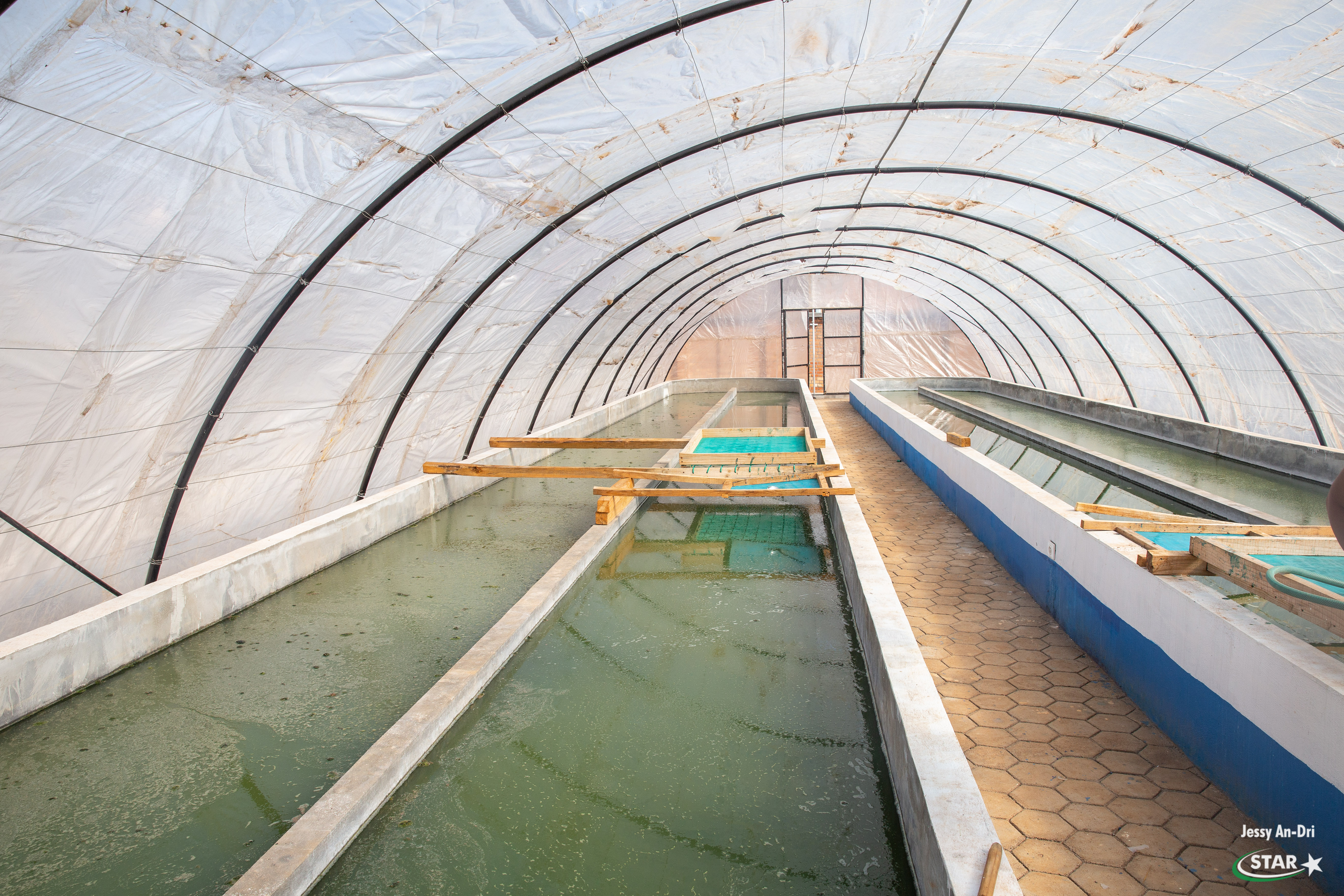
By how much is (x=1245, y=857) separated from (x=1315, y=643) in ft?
4.69

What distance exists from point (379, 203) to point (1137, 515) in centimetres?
601

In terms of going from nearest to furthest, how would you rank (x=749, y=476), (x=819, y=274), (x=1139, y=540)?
(x=1139, y=540), (x=749, y=476), (x=819, y=274)

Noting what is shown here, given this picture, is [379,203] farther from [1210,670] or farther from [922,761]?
[1210,670]

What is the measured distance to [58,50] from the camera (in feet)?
10.9

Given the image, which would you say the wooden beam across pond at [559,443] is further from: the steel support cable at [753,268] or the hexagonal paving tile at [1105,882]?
the steel support cable at [753,268]

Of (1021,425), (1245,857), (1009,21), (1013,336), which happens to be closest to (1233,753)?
(1245,857)

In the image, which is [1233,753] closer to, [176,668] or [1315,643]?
[1315,643]

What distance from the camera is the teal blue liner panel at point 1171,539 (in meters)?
4.81

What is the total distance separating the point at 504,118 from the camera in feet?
19.0

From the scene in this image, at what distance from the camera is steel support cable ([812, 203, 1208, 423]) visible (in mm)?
13125

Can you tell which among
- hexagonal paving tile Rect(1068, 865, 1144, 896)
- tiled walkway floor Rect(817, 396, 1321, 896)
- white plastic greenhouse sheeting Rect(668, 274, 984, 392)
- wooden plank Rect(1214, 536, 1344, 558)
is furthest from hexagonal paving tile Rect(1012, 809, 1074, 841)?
white plastic greenhouse sheeting Rect(668, 274, 984, 392)

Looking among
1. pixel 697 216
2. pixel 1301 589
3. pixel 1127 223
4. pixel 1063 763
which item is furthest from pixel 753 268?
pixel 1301 589

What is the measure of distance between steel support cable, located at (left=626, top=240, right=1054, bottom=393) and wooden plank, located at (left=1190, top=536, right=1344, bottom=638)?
12659 millimetres

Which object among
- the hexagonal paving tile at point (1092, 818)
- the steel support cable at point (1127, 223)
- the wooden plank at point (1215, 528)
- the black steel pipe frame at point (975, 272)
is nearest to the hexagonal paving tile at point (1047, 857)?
the hexagonal paving tile at point (1092, 818)
